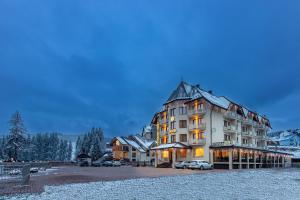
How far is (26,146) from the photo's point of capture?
262ft

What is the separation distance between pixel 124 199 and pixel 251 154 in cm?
4350

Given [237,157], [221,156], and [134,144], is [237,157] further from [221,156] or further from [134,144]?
[134,144]

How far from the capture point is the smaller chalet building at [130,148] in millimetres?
86125

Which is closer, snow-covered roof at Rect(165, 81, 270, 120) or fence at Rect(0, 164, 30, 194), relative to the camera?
fence at Rect(0, 164, 30, 194)

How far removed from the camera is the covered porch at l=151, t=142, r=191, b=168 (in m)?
51.9

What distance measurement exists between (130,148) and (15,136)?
36.5m

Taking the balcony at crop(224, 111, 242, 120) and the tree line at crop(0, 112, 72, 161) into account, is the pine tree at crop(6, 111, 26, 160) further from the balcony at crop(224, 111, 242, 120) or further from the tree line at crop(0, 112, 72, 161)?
the balcony at crop(224, 111, 242, 120)

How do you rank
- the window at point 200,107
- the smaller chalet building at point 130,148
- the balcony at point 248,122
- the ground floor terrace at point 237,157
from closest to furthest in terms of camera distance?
the ground floor terrace at point 237,157 < the window at point 200,107 < the balcony at point 248,122 < the smaller chalet building at point 130,148

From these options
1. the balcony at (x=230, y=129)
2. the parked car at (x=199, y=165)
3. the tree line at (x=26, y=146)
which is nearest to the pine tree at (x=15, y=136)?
the tree line at (x=26, y=146)

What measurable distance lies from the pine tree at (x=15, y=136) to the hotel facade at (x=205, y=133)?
30729 millimetres

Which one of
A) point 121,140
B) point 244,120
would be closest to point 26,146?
point 121,140

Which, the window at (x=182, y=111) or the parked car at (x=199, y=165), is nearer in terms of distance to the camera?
Answer: the parked car at (x=199, y=165)

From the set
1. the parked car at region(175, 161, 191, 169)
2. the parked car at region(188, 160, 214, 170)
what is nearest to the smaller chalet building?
the parked car at region(175, 161, 191, 169)

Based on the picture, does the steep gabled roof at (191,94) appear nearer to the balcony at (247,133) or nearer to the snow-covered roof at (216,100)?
the snow-covered roof at (216,100)
